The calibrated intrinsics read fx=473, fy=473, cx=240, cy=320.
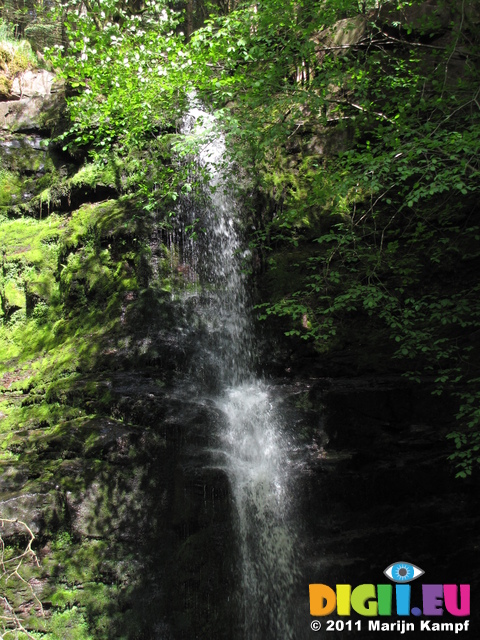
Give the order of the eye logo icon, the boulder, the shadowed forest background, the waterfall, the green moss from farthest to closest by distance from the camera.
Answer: the boulder < the green moss < the eye logo icon < the waterfall < the shadowed forest background

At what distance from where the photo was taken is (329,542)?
554 centimetres

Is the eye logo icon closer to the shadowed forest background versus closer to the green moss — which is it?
the shadowed forest background

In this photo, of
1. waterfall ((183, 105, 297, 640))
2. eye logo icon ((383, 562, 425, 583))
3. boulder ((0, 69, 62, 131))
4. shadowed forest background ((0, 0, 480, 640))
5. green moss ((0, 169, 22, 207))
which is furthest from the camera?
boulder ((0, 69, 62, 131))

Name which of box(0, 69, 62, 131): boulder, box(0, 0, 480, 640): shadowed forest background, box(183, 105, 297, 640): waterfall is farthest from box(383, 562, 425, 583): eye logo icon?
box(0, 69, 62, 131): boulder

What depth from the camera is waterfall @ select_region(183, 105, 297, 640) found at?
16.8ft

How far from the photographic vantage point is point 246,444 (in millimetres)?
5695

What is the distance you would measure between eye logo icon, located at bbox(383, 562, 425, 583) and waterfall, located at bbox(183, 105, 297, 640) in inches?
48.7

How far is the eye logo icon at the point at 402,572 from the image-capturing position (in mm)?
5613

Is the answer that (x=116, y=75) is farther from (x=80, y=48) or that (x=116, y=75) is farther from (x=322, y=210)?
(x=322, y=210)

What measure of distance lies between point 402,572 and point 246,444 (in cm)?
242

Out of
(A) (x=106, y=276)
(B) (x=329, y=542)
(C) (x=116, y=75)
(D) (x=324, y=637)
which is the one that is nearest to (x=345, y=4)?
(C) (x=116, y=75)

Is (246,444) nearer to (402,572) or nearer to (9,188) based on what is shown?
(402,572)

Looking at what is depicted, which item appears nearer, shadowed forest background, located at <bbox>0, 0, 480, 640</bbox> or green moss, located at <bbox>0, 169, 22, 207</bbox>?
shadowed forest background, located at <bbox>0, 0, 480, 640</bbox>

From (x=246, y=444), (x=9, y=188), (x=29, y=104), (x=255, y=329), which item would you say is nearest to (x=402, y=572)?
(x=246, y=444)
